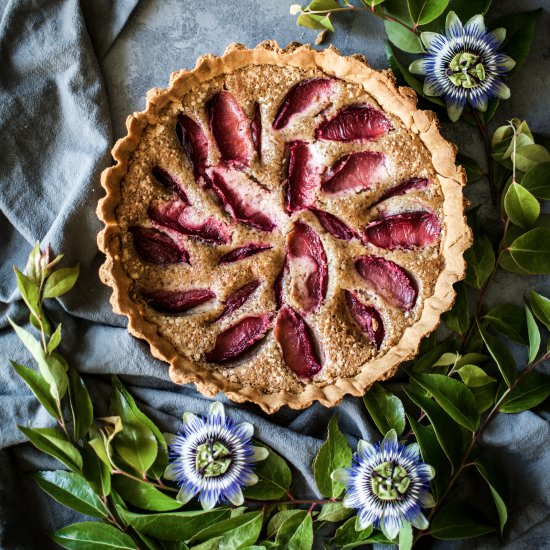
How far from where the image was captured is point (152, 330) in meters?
2.02

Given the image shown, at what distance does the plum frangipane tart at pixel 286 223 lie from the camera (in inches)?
79.1

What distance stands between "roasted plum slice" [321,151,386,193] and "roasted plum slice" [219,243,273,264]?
0.80ft

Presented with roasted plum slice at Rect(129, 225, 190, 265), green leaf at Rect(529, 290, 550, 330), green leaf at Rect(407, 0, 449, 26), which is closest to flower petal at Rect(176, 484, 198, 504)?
roasted plum slice at Rect(129, 225, 190, 265)

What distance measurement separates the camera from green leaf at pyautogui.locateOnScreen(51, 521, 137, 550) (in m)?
2.03

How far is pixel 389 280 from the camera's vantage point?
2053 mm

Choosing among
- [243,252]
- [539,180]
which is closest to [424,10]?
[539,180]

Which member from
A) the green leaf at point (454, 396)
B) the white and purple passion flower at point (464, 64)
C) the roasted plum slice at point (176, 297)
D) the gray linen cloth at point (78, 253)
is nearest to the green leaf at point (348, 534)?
the gray linen cloth at point (78, 253)

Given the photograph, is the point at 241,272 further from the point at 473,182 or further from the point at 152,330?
the point at 473,182

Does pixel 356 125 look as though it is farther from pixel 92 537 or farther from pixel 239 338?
pixel 92 537

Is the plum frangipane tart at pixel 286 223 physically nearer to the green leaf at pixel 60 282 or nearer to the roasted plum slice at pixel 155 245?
the roasted plum slice at pixel 155 245

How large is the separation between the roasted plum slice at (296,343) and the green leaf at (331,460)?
0.16 metres

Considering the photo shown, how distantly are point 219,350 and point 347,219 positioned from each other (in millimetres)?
529

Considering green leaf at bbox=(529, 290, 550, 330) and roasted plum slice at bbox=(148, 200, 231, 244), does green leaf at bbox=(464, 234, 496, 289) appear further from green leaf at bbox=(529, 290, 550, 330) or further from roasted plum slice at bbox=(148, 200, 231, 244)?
roasted plum slice at bbox=(148, 200, 231, 244)

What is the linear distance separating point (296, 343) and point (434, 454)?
1.68 ft
